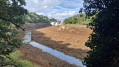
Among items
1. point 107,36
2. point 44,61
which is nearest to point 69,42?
point 44,61

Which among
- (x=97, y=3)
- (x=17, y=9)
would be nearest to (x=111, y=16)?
(x=97, y=3)

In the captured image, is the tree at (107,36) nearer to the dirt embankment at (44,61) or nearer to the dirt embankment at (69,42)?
the dirt embankment at (44,61)

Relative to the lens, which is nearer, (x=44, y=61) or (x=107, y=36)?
(x=107, y=36)

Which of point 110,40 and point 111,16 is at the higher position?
point 111,16

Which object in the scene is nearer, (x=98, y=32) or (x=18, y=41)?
(x=18, y=41)

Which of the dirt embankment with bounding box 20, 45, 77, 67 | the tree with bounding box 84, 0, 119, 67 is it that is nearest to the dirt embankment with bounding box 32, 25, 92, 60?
the dirt embankment with bounding box 20, 45, 77, 67

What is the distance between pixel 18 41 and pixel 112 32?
6159 mm

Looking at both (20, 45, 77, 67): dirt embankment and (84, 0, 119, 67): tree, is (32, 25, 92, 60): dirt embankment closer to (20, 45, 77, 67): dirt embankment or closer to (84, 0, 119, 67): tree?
(20, 45, 77, 67): dirt embankment

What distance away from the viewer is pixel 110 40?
7.47m

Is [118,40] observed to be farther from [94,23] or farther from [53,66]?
[53,66]

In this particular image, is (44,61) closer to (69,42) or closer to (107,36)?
(107,36)

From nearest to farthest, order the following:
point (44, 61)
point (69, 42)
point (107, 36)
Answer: point (107, 36) → point (44, 61) → point (69, 42)

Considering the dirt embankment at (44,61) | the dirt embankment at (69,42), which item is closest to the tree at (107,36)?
the dirt embankment at (44,61)

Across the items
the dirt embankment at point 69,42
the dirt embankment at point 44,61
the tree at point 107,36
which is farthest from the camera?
the dirt embankment at point 69,42
